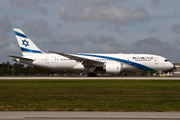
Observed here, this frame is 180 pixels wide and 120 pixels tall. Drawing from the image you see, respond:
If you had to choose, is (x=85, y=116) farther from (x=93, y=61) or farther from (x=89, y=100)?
(x=93, y=61)

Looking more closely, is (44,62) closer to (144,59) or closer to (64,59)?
(64,59)

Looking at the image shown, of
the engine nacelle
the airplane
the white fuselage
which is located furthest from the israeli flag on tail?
the engine nacelle

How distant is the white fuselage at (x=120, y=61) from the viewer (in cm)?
3928


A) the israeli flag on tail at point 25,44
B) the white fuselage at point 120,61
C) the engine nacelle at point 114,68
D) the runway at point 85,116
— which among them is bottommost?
the runway at point 85,116

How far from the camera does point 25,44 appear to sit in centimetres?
4256

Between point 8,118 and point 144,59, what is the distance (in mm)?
33539

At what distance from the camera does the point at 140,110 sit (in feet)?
32.4

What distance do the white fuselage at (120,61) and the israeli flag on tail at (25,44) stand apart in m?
1.83

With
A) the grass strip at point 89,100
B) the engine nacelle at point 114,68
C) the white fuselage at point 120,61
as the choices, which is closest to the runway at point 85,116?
the grass strip at point 89,100

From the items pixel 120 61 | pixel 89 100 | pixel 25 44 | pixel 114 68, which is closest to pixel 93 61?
Answer: pixel 114 68

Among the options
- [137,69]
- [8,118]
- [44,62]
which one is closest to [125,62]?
[137,69]

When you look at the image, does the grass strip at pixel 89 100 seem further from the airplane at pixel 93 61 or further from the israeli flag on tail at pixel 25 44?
the israeli flag on tail at pixel 25 44

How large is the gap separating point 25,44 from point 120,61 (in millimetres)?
16920

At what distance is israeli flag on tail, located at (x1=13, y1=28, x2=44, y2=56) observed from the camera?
4250cm
